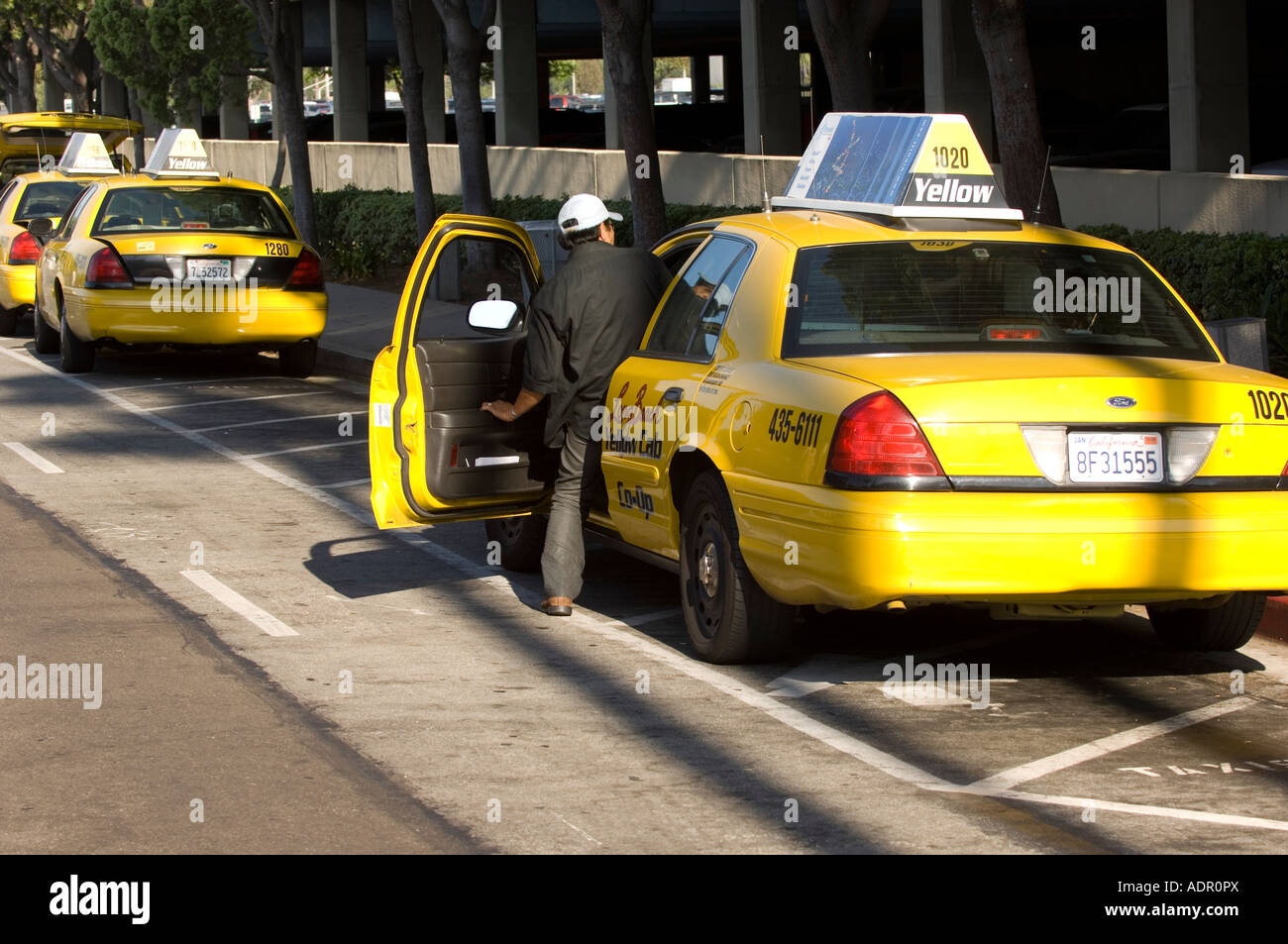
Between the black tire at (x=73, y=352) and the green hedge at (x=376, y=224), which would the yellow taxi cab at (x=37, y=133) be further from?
the black tire at (x=73, y=352)

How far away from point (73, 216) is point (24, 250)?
2.75 metres

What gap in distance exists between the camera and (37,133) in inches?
1298

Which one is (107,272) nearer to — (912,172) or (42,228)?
(42,228)

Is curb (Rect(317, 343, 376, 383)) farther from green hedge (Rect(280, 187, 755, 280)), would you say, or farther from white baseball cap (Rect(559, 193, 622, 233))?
white baseball cap (Rect(559, 193, 622, 233))

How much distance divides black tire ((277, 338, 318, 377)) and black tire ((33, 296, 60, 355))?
115 inches

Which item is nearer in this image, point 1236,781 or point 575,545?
point 1236,781

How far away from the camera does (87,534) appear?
1008 centimetres

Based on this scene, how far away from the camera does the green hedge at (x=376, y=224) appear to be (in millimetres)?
25766

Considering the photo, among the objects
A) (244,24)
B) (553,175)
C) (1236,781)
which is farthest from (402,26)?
(1236,781)

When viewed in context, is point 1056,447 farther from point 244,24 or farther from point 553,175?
point 244,24

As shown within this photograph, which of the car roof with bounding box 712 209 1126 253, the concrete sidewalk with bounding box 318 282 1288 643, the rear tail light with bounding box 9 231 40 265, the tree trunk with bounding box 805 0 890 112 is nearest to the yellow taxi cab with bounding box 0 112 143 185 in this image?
the concrete sidewalk with bounding box 318 282 1288 643

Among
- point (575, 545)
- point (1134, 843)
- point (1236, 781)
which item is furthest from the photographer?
point (575, 545)

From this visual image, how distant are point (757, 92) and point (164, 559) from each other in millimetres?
18244

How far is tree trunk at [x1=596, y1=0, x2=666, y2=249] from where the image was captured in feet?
57.7
